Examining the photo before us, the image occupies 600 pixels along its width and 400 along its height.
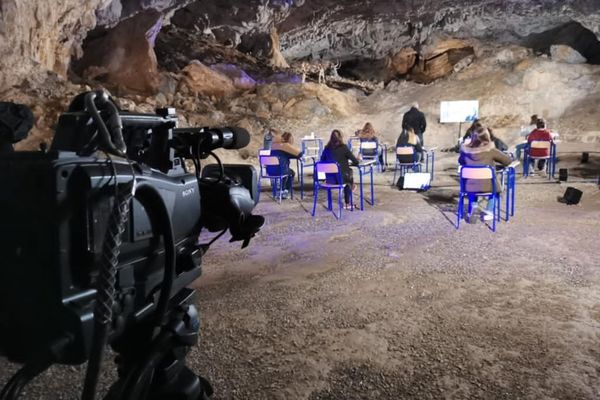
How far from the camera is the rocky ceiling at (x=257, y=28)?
1084 cm

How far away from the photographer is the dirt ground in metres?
2.69

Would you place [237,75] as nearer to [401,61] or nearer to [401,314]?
[401,61]

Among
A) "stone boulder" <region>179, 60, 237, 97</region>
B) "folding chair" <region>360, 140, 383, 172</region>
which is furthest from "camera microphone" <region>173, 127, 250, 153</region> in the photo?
"stone boulder" <region>179, 60, 237, 97</region>

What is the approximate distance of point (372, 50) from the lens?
2130cm

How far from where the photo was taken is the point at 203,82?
1627 cm

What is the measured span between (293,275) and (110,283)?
11.2 feet

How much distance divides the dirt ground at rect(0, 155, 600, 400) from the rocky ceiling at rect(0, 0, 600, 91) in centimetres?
828

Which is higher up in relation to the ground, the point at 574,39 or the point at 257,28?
the point at 257,28

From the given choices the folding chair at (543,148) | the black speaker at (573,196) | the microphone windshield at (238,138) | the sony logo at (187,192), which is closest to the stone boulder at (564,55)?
the folding chair at (543,148)

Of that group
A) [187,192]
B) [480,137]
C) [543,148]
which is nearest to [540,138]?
[543,148]

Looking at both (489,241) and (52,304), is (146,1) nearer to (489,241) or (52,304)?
(489,241)

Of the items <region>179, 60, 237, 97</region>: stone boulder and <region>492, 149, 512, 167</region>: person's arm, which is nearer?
<region>492, 149, 512, 167</region>: person's arm

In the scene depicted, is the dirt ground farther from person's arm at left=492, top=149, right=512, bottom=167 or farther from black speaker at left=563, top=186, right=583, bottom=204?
black speaker at left=563, top=186, right=583, bottom=204

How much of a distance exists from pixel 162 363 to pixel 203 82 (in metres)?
15.5
